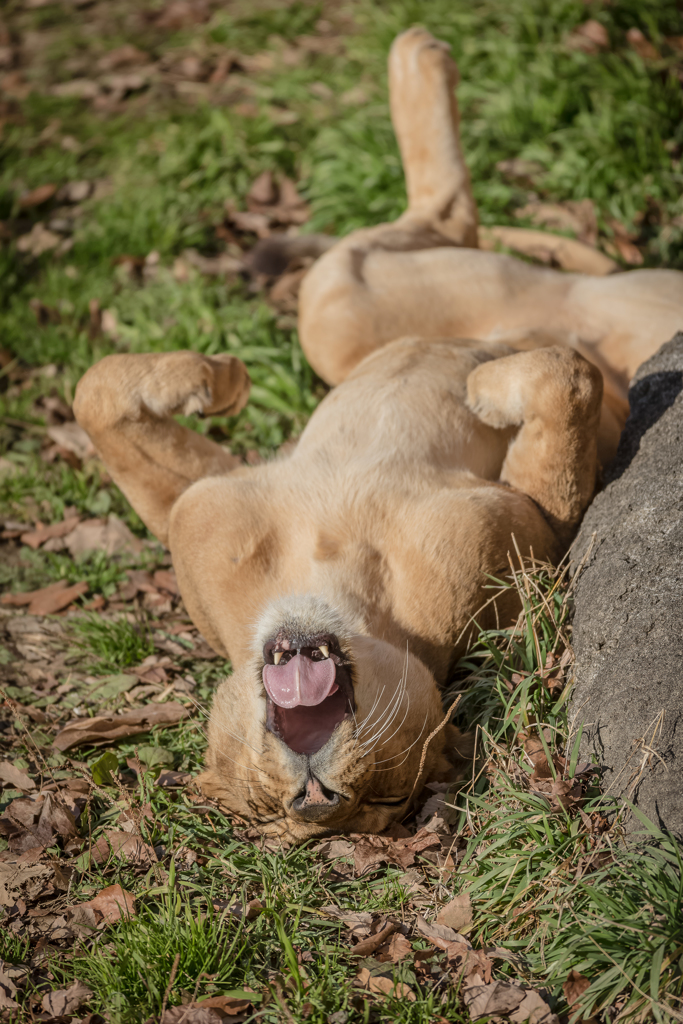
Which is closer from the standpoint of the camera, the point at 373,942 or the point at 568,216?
the point at 373,942

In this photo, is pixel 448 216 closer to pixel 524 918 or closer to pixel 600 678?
pixel 600 678

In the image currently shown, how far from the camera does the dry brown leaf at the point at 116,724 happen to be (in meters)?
3.30

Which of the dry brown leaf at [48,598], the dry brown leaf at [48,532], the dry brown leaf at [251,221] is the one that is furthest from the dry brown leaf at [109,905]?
the dry brown leaf at [251,221]

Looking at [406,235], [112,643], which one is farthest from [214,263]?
[112,643]

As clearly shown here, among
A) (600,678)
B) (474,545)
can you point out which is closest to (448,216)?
(474,545)

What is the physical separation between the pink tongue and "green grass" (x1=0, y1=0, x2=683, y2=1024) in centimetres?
62

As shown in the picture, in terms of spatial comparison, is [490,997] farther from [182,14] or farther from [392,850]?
[182,14]

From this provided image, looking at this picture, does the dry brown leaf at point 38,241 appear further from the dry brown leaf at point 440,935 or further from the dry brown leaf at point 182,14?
the dry brown leaf at point 440,935

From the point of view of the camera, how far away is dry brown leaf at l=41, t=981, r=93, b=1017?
94.3 inches

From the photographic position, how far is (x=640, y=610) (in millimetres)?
2658

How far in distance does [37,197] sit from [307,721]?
16.8 ft

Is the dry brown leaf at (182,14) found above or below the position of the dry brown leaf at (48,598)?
above

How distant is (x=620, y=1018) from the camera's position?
6.97 ft

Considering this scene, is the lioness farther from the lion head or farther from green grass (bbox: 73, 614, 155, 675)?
green grass (bbox: 73, 614, 155, 675)
